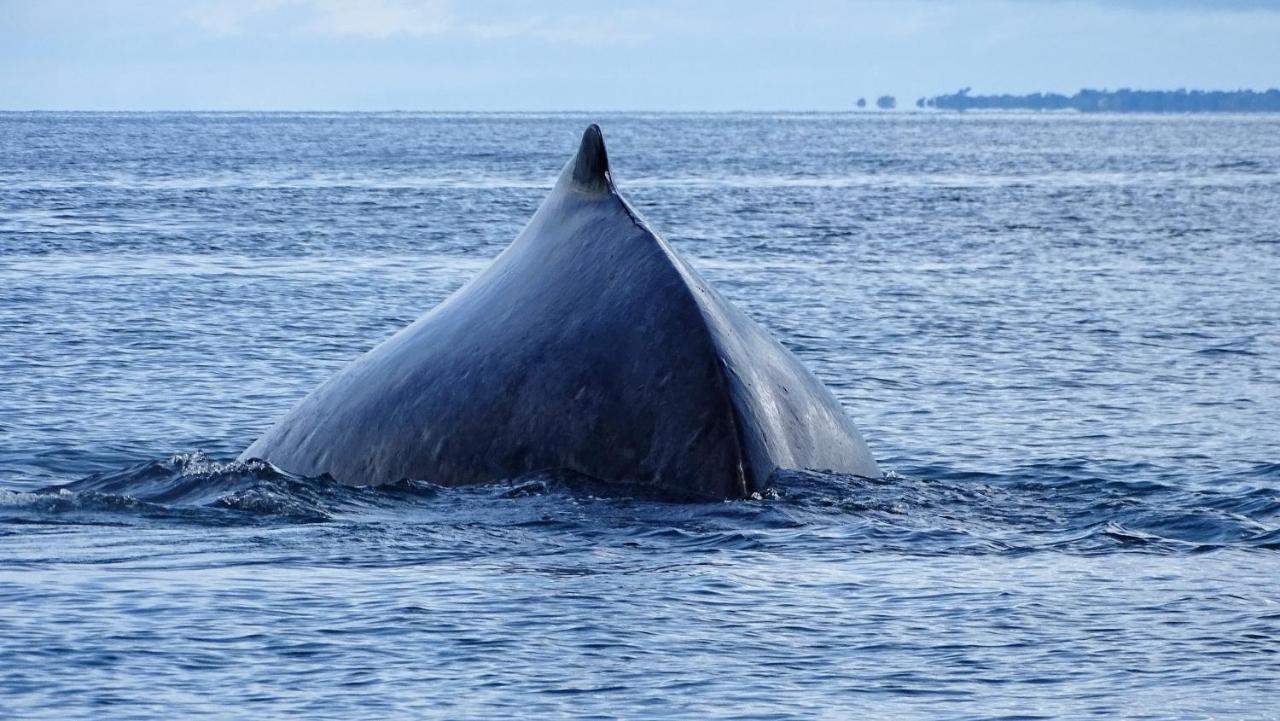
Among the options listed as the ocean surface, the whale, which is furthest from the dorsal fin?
the ocean surface

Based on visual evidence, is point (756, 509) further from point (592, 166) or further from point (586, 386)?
point (592, 166)

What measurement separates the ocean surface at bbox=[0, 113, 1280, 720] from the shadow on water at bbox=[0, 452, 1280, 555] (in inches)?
1.0

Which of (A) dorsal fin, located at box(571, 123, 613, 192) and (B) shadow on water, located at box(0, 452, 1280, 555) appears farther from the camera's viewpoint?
(A) dorsal fin, located at box(571, 123, 613, 192)

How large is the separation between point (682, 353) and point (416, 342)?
4.99ft

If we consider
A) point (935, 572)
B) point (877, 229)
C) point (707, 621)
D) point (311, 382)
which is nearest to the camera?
point (707, 621)

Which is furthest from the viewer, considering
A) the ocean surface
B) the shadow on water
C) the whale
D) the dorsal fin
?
the dorsal fin

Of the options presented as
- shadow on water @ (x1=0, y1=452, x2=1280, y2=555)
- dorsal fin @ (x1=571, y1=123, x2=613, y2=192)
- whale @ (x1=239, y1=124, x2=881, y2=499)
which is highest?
dorsal fin @ (x1=571, y1=123, x2=613, y2=192)

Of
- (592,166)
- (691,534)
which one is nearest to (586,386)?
(691,534)

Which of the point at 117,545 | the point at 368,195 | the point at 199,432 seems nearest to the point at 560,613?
the point at 117,545

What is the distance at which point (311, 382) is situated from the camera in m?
17.4

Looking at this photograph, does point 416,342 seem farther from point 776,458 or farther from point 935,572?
point 935,572

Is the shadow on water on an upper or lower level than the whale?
lower

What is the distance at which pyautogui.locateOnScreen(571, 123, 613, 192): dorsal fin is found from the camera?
8688 millimetres

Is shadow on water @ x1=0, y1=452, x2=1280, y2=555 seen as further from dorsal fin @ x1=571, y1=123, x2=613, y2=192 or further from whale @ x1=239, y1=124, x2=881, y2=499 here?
dorsal fin @ x1=571, y1=123, x2=613, y2=192
